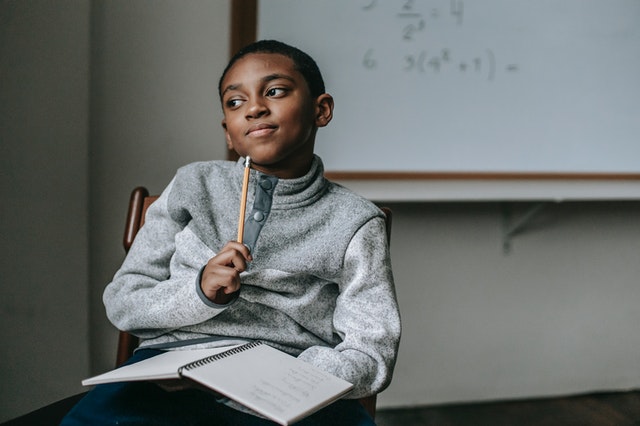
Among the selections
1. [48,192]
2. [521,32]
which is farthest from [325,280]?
[521,32]

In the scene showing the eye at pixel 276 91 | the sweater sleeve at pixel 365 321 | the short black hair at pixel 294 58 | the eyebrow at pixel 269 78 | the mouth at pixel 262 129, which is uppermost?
the short black hair at pixel 294 58

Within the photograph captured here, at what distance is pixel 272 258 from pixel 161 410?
0.78ft

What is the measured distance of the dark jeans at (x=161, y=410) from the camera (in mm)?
631

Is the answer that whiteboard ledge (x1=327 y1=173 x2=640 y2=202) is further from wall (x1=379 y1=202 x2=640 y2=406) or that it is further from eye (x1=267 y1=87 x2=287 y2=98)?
eye (x1=267 y1=87 x2=287 y2=98)

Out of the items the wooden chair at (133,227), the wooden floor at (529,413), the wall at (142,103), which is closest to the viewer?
the wooden chair at (133,227)

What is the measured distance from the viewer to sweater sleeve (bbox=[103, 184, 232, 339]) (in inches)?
27.9

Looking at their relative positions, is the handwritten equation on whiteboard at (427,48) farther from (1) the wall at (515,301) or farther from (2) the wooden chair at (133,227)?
(2) the wooden chair at (133,227)

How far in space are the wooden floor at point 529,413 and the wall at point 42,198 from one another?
0.88m

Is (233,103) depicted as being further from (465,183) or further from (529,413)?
(529,413)

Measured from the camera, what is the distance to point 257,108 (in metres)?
0.75

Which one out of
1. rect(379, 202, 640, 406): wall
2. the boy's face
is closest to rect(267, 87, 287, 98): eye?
the boy's face

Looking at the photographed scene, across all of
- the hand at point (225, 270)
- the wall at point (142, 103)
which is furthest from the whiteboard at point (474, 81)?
the hand at point (225, 270)

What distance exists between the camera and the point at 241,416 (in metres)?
0.68

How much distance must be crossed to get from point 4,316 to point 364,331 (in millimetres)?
717
